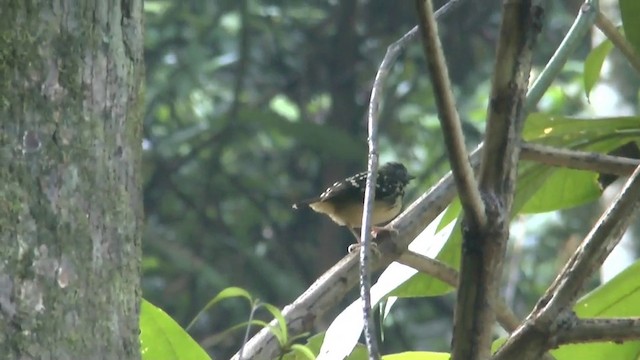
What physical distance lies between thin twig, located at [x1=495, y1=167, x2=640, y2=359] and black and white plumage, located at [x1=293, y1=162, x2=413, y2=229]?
7.53 ft

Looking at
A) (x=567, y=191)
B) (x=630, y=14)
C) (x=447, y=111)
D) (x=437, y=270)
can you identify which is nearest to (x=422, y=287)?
(x=437, y=270)

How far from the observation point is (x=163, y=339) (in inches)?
39.3

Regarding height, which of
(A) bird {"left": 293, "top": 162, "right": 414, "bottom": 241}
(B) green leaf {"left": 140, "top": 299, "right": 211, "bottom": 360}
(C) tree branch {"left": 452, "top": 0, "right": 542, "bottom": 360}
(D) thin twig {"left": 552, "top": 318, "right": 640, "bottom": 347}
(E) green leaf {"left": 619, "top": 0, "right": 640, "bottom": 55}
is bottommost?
(B) green leaf {"left": 140, "top": 299, "right": 211, "bottom": 360}

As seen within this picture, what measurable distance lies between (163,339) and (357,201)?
2.22 m

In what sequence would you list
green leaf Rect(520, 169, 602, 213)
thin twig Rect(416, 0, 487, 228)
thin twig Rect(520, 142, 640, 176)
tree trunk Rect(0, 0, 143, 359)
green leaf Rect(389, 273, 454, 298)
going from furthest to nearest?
green leaf Rect(520, 169, 602, 213) → green leaf Rect(389, 273, 454, 298) → thin twig Rect(520, 142, 640, 176) → tree trunk Rect(0, 0, 143, 359) → thin twig Rect(416, 0, 487, 228)

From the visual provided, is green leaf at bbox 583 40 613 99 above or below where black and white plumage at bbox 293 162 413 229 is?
above

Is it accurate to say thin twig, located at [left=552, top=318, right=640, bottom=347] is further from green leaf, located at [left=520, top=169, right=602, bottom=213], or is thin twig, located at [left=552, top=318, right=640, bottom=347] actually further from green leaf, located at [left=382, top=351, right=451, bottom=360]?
green leaf, located at [left=520, top=169, right=602, bottom=213]

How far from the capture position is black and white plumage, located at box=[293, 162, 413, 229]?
3.14 meters

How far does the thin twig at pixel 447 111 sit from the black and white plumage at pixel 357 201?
2.41 m

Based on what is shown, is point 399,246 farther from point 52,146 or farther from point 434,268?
point 52,146

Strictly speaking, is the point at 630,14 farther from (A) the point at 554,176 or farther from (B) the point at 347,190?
(B) the point at 347,190

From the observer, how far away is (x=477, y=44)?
5223 millimetres

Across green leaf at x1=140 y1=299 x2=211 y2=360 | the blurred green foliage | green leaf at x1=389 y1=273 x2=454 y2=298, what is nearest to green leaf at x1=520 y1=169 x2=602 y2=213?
green leaf at x1=389 y1=273 x2=454 y2=298

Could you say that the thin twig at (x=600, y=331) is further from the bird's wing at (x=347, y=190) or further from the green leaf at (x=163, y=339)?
the bird's wing at (x=347, y=190)
